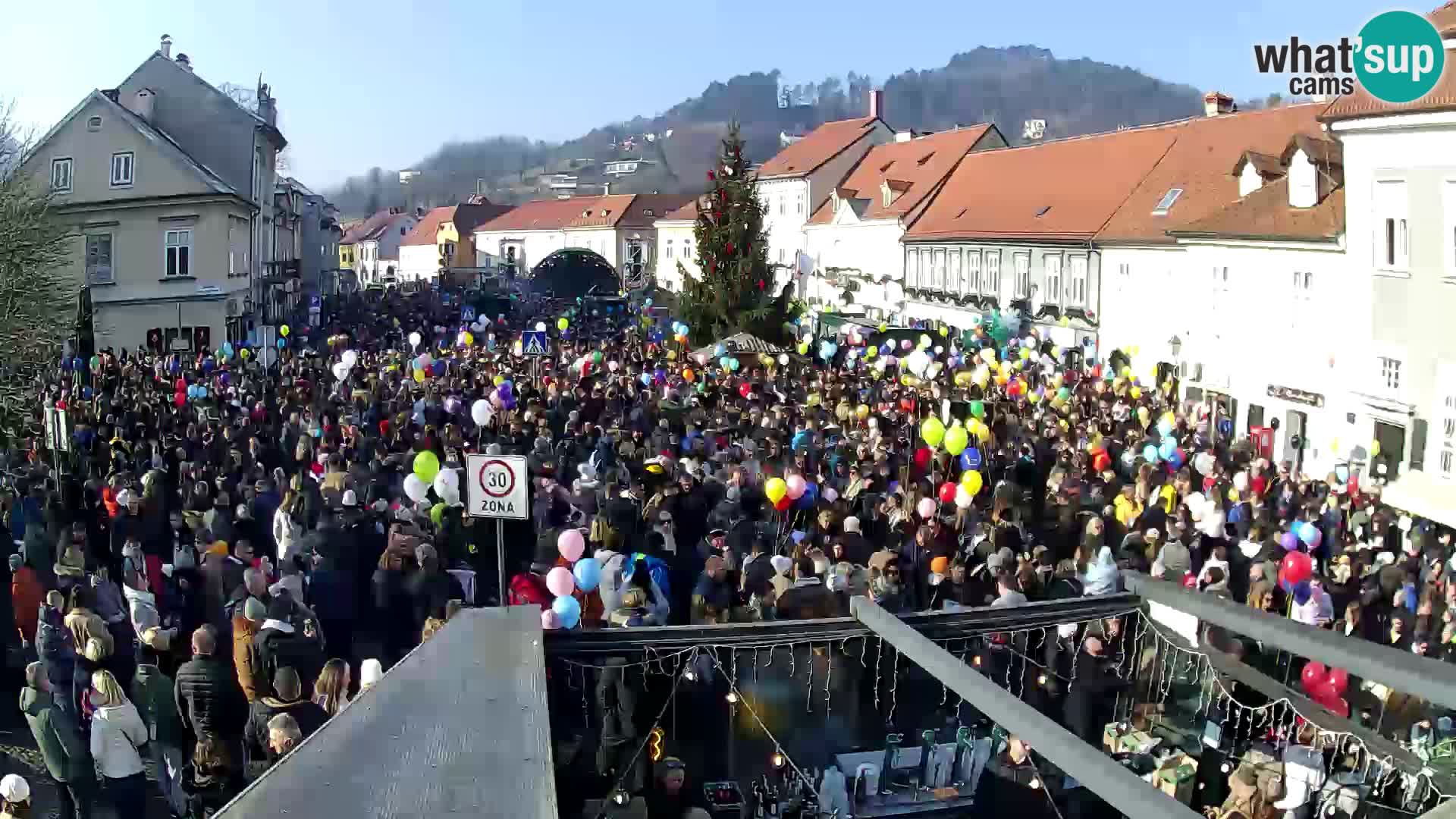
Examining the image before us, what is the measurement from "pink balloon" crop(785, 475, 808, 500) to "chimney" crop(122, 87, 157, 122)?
1433 inches

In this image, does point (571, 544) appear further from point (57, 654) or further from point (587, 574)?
point (57, 654)

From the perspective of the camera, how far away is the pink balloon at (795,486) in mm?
14266

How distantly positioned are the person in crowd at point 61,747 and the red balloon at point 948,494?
9179mm

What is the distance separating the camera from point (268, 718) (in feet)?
25.4

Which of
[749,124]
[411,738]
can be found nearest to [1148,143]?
[411,738]

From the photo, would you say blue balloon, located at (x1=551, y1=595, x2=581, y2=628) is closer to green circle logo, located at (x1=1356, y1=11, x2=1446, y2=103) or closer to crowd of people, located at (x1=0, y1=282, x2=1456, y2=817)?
crowd of people, located at (x1=0, y1=282, x2=1456, y2=817)

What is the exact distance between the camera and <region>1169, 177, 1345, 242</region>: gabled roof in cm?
2333

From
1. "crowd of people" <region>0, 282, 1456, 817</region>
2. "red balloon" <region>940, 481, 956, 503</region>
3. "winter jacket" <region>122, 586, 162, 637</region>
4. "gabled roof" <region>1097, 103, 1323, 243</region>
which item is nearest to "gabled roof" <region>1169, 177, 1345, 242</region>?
"gabled roof" <region>1097, 103, 1323, 243</region>

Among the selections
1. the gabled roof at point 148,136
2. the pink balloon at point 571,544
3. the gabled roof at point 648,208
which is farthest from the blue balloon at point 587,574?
the gabled roof at point 648,208

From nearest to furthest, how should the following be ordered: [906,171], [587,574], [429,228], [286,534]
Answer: [587,574] < [286,534] < [906,171] < [429,228]

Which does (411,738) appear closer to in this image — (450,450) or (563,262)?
(450,450)

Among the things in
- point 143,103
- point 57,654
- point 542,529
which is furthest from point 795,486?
point 143,103

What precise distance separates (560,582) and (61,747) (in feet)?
11.8

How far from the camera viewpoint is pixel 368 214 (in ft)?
479
